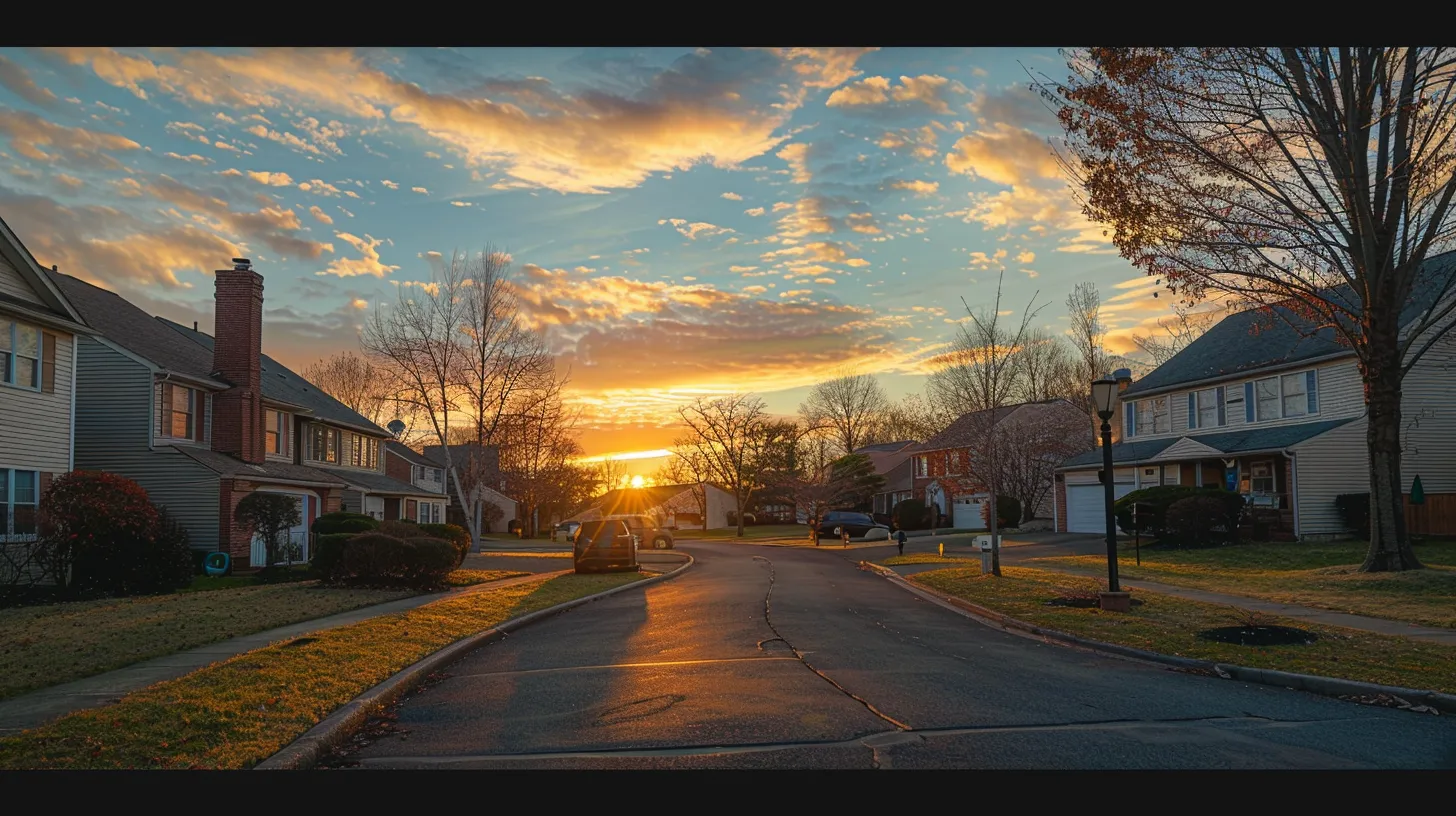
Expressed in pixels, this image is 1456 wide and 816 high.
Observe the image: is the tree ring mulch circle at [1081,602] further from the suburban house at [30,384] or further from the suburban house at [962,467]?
the suburban house at [962,467]

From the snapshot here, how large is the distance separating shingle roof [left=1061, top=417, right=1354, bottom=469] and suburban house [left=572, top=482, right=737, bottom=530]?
50261 millimetres

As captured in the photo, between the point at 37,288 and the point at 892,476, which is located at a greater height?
the point at 37,288

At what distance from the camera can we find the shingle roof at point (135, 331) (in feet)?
92.8

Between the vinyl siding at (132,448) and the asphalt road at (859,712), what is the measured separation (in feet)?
58.0

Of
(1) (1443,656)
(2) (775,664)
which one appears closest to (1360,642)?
(1) (1443,656)

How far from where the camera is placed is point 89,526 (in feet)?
68.8

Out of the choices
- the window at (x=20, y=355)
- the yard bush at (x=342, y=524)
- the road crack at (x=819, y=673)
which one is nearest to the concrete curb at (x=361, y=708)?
the road crack at (x=819, y=673)

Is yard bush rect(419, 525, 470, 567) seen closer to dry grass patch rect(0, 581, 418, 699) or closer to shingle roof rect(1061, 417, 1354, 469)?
dry grass patch rect(0, 581, 418, 699)

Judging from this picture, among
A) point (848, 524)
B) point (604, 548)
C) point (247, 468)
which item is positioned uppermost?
point (247, 468)

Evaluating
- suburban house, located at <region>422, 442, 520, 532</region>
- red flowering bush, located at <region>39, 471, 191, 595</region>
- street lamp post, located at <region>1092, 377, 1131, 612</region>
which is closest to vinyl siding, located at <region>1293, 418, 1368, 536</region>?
street lamp post, located at <region>1092, 377, 1131, 612</region>

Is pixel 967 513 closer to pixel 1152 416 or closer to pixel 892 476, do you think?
pixel 892 476

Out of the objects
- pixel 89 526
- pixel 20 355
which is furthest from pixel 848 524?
pixel 20 355

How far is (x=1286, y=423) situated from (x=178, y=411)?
3531 cm
